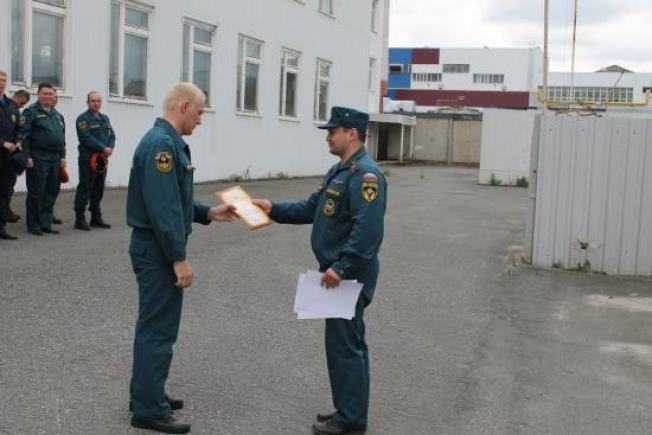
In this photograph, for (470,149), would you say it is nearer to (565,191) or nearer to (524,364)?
(565,191)

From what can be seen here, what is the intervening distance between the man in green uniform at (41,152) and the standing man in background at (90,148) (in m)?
0.41

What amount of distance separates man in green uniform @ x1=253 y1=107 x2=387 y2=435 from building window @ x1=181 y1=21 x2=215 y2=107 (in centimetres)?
1510

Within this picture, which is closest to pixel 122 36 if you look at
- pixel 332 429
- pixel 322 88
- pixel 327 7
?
pixel 322 88

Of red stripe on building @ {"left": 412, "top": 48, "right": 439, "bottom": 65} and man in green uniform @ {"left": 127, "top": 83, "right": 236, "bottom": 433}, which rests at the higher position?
red stripe on building @ {"left": 412, "top": 48, "right": 439, "bottom": 65}

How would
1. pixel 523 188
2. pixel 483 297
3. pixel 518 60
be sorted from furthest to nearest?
pixel 518 60
pixel 523 188
pixel 483 297

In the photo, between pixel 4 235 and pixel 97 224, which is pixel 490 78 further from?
pixel 4 235

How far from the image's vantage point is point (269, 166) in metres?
24.3

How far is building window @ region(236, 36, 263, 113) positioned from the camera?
22297mm

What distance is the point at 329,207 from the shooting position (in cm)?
472

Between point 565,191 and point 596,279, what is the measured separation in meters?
1.16

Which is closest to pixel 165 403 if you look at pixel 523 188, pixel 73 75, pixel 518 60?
pixel 73 75

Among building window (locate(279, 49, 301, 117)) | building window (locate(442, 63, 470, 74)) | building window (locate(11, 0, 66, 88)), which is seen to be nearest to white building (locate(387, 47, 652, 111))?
building window (locate(442, 63, 470, 74))

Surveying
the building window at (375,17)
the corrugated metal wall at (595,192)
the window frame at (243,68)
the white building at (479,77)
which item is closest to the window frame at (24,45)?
the window frame at (243,68)

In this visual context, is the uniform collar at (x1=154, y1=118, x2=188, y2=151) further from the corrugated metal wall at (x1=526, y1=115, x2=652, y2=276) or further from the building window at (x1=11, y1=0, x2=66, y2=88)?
the building window at (x1=11, y1=0, x2=66, y2=88)
